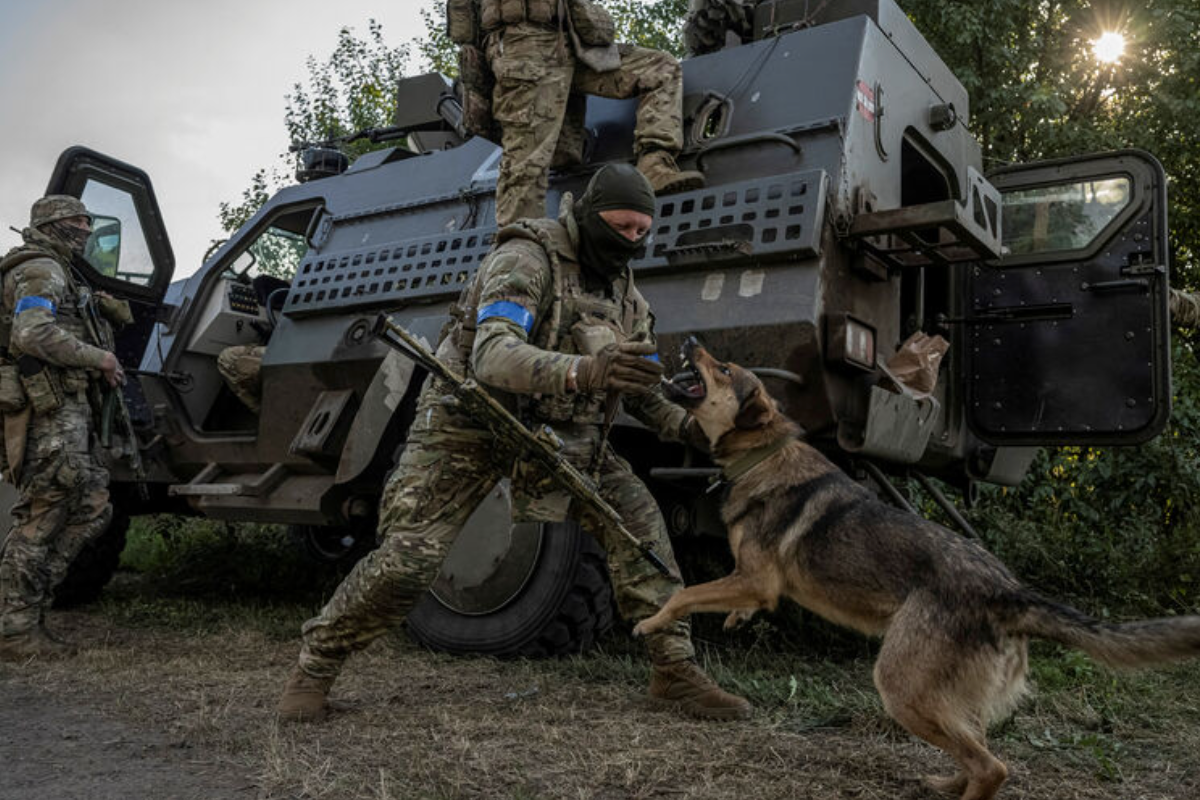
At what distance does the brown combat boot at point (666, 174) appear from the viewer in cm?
379

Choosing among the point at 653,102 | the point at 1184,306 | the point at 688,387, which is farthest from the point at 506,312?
the point at 1184,306

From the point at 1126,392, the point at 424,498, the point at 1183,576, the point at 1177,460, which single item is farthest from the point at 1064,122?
the point at 424,498

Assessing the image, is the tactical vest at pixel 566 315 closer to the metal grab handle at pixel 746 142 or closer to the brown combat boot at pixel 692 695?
the metal grab handle at pixel 746 142

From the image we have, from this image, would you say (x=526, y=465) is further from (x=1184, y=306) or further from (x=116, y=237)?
(x=116, y=237)

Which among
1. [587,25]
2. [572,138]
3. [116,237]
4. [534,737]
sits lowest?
[534,737]

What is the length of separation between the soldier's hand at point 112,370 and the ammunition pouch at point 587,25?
255cm

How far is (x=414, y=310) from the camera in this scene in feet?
14.6

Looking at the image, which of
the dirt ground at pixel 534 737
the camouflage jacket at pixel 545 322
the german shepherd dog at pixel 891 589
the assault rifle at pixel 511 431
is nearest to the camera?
the german shepherd dog at pixel 891 589

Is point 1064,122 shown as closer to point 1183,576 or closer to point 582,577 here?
point 1183,576

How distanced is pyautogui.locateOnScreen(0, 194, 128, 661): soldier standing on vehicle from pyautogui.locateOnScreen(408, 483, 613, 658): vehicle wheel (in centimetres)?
188

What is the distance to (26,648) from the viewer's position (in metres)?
4.61

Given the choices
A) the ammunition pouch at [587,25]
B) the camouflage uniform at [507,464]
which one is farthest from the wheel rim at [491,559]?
the ammunition pouch at [587,25]

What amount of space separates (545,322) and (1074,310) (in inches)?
82.7

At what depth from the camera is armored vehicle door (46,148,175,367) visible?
580 cm
